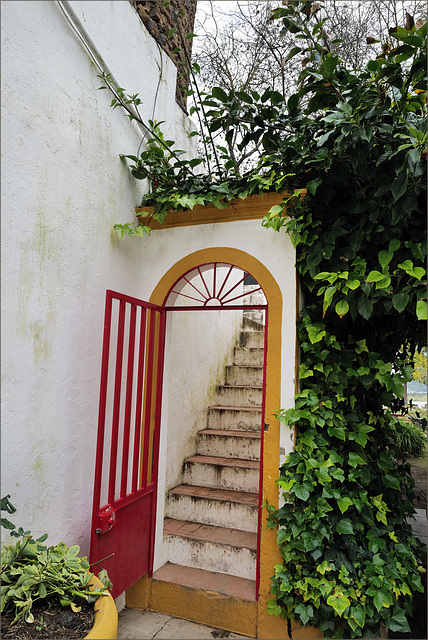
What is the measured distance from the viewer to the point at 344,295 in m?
2.81

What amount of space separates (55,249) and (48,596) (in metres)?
1.85

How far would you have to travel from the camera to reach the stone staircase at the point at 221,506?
3.40 meters

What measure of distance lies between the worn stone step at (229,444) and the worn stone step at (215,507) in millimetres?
482

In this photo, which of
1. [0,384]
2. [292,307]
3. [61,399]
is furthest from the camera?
[292,307]

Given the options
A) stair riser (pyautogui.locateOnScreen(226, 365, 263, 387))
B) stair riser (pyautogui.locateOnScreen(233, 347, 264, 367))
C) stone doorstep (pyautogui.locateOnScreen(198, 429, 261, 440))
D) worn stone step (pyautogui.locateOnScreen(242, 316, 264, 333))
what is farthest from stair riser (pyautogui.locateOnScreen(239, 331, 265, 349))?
stone doorstep (pyautogui.locateOnScreen(198, 429, 261, 440))

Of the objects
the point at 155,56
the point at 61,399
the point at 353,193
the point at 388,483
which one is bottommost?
the point at 388,483

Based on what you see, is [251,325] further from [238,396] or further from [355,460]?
[355,460]

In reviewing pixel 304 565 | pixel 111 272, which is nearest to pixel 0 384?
pixel 111 272

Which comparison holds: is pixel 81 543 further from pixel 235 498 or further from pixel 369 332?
pixel 369 332

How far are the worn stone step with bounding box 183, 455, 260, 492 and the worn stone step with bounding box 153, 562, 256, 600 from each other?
92 centimetres

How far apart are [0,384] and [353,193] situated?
2479 mm

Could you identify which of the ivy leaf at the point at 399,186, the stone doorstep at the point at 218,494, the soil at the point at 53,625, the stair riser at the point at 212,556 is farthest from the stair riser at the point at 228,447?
the ivy leaf at the point at 399,186

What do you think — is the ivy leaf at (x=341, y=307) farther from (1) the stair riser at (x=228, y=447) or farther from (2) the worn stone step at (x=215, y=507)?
(1) the stair riser at (x=228, y=447)

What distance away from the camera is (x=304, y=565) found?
2.81 metres
